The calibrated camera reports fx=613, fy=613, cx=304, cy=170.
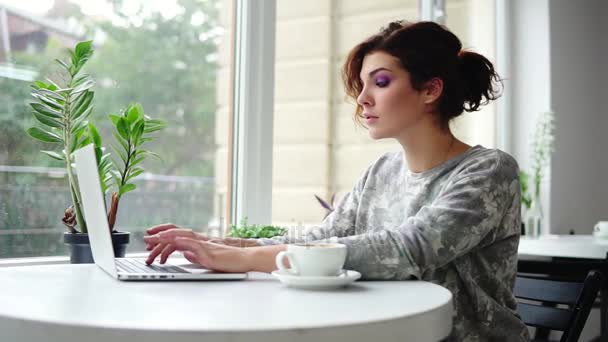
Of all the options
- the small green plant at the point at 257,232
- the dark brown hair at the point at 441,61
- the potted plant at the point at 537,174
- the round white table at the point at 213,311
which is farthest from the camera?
the potted plant at the point at 537,174

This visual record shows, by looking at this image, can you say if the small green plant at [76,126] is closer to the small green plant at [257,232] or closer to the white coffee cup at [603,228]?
the small green plant at [257,232]

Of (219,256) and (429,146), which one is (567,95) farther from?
(219,256)

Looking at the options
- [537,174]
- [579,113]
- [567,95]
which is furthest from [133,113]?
[579,113]

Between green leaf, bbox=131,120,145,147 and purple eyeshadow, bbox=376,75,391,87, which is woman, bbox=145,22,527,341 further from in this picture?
green leaf, bbox=131,120,145,147

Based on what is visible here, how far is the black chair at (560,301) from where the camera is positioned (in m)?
1.37

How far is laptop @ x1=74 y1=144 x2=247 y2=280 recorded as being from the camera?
1.03 metres

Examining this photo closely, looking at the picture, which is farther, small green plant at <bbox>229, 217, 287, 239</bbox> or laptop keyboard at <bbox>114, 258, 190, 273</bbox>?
small green plant at <bbox>229, 217, 287, 239</bbox>

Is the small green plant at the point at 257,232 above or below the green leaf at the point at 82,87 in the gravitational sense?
below

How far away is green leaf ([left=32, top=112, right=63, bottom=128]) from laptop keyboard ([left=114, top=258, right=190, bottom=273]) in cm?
42

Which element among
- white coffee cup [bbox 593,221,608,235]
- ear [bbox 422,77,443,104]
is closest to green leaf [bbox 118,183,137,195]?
ear [bbox 422,77,443,104]

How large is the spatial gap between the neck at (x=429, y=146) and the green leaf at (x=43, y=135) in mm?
829

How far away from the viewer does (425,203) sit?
1384 mm

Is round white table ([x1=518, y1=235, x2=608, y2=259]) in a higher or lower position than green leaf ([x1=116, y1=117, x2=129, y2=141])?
lower

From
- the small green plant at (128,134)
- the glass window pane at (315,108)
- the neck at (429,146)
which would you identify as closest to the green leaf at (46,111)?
the small green plant at (128,134)
